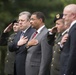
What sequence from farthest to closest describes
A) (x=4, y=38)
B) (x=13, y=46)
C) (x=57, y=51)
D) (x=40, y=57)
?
(x=4, y=38)
(x=13, y=46)
(x=40, y=57)
(x=57, y=51)

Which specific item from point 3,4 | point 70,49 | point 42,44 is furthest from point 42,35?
point 3,4

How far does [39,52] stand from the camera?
1097 cm

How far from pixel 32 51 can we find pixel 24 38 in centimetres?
56

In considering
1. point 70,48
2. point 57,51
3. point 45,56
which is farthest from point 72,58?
point 45,56

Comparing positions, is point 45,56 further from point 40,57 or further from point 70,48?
point 70,48

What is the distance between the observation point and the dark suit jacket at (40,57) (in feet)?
35.1

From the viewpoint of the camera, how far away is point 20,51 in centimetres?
1161

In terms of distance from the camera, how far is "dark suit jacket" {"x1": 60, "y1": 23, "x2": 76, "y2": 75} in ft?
29.1

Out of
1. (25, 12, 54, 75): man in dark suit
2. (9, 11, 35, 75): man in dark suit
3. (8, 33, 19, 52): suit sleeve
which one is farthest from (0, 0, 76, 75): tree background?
(25, 12, 54, 75): man in dark suit

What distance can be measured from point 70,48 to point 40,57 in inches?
81.7

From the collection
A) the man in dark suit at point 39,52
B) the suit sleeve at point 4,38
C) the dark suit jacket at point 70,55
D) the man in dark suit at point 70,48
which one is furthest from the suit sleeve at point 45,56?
the suit sleeve at point 4,38

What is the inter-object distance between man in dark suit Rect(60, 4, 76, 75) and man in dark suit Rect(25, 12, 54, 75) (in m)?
1.33

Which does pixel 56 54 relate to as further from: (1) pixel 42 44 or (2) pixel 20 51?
(2) pixel 20 51

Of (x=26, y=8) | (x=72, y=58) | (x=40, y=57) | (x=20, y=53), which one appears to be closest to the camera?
(x=72, y=58)
